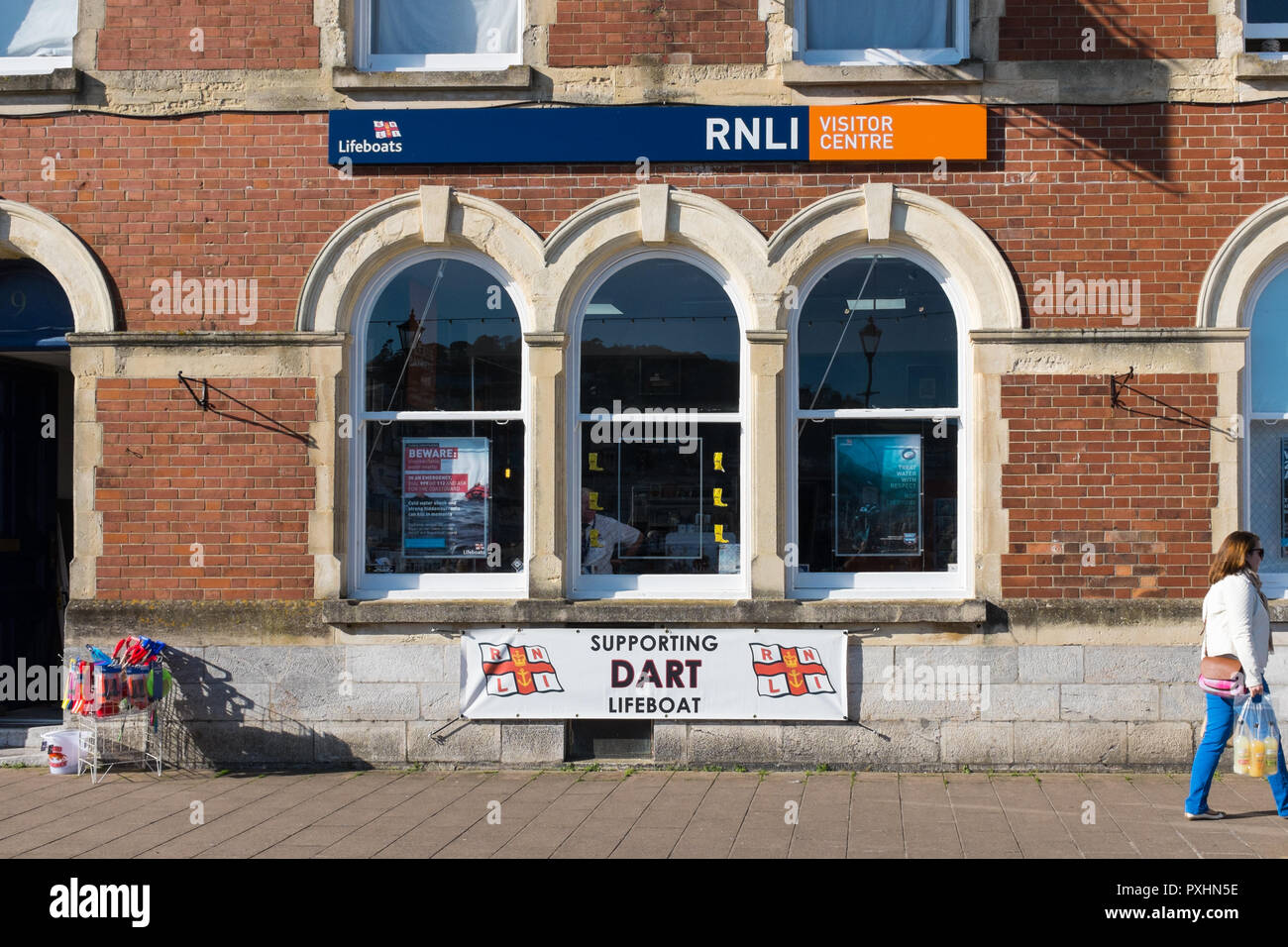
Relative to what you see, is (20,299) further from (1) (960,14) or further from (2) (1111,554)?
(2) (1111,554)

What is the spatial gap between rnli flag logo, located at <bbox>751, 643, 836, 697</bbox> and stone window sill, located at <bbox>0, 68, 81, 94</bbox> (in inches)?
252

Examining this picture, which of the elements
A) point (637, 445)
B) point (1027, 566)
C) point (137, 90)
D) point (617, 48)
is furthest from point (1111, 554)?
point (137, 90)

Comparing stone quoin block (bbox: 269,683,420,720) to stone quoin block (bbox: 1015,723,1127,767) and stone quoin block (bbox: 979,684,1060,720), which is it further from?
stone quoin block (bbox: 1015,723,1127,767)

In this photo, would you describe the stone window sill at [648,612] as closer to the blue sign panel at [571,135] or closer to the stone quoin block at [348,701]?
the stone quoin block at [348,701]

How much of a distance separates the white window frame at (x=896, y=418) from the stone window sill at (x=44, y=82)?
5431 mm

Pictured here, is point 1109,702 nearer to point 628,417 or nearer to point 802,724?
point 802,724

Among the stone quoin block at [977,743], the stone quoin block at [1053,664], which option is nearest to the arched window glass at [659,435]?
the stone quoin block at [977,743]

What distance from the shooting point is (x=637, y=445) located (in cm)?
905

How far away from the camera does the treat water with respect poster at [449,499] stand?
9.10 m

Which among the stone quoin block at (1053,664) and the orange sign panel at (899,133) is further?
the orange sign panel at (899,133)

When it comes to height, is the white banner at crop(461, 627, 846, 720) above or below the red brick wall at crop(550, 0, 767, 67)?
below

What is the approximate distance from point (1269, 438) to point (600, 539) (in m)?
4.78

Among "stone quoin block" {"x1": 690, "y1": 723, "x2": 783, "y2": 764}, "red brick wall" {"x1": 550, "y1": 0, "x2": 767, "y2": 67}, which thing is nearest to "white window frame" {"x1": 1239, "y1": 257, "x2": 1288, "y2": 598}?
"stone quoin block" {"x1": 690, "y1": 723, "x2": 783, "y2": 764}

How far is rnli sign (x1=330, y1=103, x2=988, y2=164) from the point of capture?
877cm
